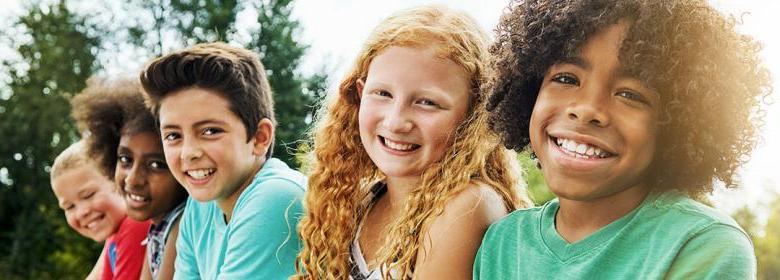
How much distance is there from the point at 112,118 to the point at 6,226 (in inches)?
698

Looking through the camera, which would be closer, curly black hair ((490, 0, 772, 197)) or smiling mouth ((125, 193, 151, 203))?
curly black hair ((490, 0, 772, 197))

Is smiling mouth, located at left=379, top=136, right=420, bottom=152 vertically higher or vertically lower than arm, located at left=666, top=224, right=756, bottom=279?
higher

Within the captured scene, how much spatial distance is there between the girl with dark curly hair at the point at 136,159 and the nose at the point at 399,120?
1578mm

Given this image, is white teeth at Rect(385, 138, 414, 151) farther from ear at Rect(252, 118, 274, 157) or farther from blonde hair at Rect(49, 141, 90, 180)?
blonde hair at Rect(49, 141, 90, 180)

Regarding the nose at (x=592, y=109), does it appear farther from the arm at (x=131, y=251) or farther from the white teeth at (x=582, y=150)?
the arm at (x=131, y=251)

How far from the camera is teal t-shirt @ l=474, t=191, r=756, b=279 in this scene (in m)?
1.76

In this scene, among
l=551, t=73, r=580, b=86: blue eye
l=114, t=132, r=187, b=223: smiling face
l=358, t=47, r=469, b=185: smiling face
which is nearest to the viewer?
l=551, t=73, r=580, b=86: blue eye

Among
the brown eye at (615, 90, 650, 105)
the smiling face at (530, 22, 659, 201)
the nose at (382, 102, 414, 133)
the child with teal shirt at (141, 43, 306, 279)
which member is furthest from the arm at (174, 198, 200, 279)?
the brown eye at (615, 90, 650, 105)

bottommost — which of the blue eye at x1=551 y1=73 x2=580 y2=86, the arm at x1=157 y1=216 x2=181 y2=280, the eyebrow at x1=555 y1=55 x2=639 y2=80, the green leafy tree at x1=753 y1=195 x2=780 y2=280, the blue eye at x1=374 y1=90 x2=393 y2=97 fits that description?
the green leafy tree at x1=753 y1=195 x2=780 y2=280

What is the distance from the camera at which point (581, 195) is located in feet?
6.50

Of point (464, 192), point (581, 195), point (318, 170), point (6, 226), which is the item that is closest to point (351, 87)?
point (318, 170)

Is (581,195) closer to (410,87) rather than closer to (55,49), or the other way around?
(410,87)

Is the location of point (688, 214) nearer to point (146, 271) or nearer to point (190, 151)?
point (190, 151)

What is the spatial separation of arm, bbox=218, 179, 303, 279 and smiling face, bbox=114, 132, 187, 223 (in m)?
0.76
